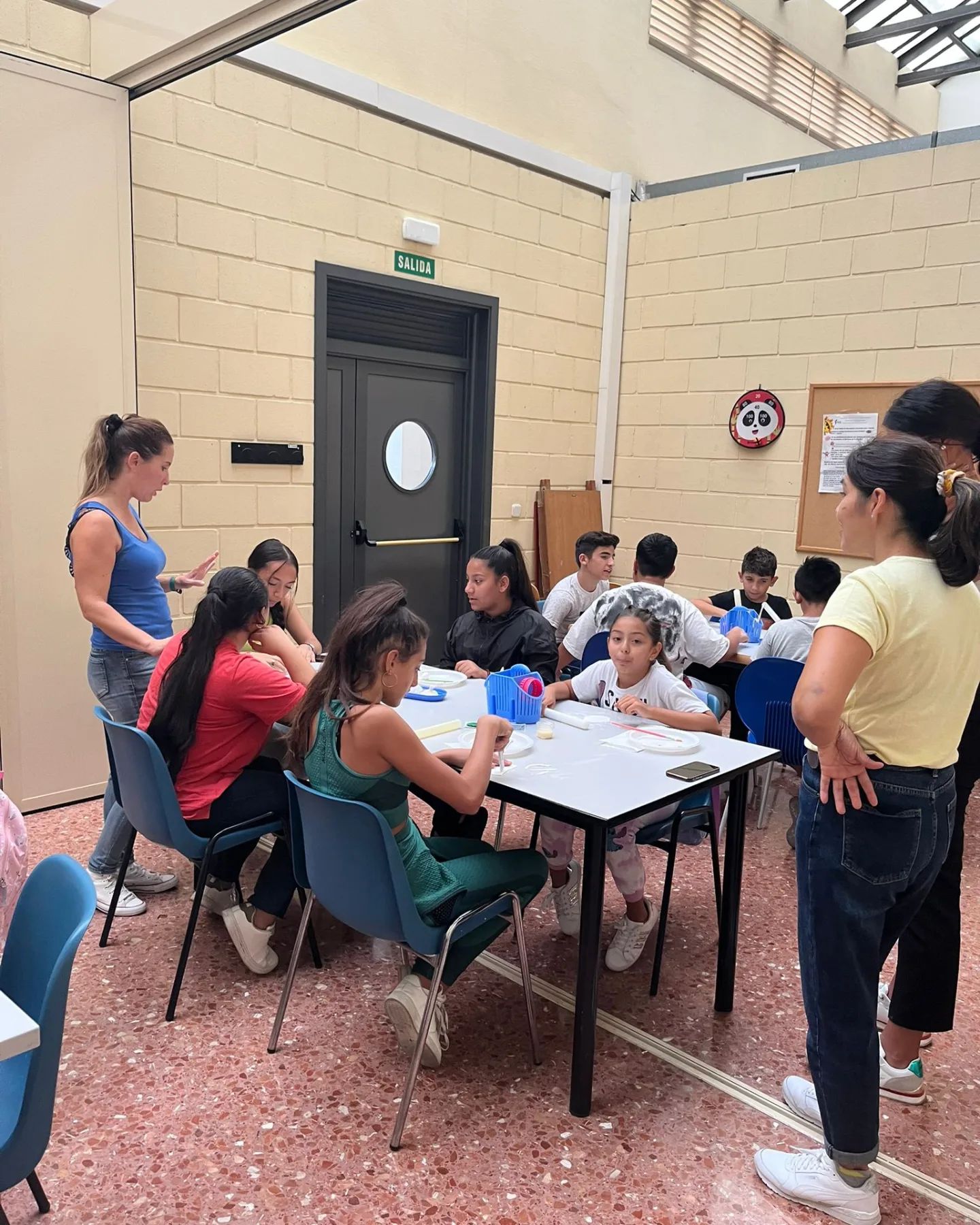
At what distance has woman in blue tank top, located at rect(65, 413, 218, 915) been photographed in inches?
114

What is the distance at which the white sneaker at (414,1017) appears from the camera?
212cm

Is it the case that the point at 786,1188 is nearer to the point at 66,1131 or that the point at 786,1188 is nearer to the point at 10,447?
the point at 66,1131

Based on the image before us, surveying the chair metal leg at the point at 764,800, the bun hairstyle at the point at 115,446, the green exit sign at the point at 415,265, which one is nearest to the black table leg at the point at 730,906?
the chair metal leg at the point at 764,800

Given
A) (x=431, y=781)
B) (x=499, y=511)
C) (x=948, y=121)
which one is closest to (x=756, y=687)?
(x=431, y=781)

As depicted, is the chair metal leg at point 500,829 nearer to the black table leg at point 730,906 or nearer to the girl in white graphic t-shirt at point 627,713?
the girl in white graphic t-shirt at point 627,713

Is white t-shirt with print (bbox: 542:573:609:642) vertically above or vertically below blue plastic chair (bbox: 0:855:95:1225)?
above

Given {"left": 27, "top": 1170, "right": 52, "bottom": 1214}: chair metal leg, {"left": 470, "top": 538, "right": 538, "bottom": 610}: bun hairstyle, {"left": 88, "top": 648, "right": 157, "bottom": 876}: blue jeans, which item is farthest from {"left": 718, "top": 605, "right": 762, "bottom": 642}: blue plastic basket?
{"left": 27, "top": 1170, "right": 52, "bottom": 1214}: chair metal leg

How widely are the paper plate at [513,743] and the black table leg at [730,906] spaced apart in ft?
1.81

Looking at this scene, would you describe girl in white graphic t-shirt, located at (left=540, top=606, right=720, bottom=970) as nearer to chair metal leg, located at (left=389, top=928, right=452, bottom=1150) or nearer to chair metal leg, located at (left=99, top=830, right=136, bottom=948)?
chair metal leg, located at (left=389, top=928, right=452, bottom=1150)

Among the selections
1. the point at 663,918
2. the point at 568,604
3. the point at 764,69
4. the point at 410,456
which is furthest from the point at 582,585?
the point at 764,69

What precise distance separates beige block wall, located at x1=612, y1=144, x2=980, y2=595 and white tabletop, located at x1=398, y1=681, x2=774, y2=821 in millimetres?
3327

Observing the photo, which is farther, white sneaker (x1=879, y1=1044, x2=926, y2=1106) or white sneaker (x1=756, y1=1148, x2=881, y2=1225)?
white sneaker (x1=879, y1=1044, x2=926, y2=1106)

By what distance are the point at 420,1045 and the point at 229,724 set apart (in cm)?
100

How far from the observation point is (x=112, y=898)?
9.36 feet
